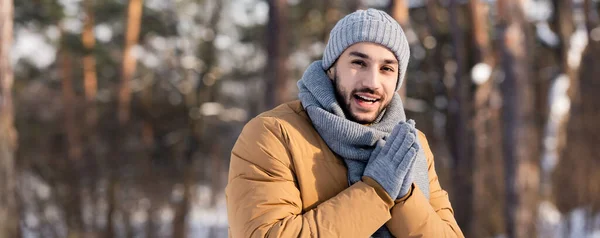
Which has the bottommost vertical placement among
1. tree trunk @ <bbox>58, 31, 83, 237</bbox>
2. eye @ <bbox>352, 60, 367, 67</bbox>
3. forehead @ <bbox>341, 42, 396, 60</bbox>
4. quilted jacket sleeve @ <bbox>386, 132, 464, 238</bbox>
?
tree trunk @ <bbox>58, 31, 83, 237</bbox>

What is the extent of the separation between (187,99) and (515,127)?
459 inches

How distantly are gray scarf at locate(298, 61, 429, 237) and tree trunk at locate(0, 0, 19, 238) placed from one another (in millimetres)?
7060

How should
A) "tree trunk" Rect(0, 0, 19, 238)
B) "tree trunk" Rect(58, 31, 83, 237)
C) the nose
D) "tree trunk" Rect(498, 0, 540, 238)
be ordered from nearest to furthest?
1. the nose
2. "tree trunk" Rect(0, 0, 19, 238)
3. "tree trunk" Rect(498, 0, 540, 238)
4. "tree trunk" Rect(58, 31, 83, 237)

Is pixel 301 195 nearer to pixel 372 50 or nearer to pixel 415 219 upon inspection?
pixel 415 219

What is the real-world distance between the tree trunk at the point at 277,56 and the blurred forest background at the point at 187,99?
20.6 feet

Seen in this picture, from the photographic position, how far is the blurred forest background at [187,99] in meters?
17.2

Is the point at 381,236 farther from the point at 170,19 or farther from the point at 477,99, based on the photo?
the point at 170,19

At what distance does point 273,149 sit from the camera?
83.9 inches

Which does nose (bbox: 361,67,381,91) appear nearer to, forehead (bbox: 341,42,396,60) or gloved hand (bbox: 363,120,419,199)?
forehead (bbox: 341,42,396,60)

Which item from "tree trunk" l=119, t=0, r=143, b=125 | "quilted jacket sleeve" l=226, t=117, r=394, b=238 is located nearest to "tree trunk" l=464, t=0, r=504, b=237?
"tree trunk" l=119, t=0, r=143, b=125

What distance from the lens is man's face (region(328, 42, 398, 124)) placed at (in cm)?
228

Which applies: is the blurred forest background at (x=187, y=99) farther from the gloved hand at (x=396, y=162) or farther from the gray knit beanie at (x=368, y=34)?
the gloved hand at (x=396, y=162)

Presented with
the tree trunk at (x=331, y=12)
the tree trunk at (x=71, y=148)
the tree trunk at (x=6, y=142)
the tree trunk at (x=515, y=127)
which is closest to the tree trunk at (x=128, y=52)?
the tree trunk at (x=71, y=148)

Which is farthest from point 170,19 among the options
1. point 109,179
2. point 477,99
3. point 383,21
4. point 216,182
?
point 383,21
